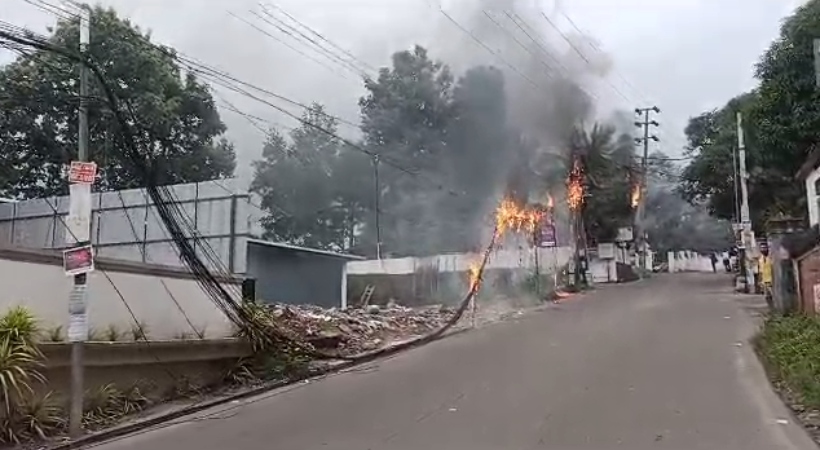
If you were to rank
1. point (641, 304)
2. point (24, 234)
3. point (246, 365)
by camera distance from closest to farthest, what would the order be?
point (246, 365) < point (24, 234) < point (641, 304)

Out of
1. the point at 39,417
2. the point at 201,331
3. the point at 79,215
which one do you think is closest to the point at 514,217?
the point at 201,331

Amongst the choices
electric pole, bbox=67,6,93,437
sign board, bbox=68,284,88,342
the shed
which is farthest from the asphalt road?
the shed

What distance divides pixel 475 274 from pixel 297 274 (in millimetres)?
6735

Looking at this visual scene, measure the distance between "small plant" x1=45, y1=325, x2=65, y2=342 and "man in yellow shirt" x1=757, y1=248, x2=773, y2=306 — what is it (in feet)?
59.0

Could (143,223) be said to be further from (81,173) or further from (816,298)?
(816,298)

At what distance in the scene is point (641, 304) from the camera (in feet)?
93.1

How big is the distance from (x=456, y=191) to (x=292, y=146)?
6.69m

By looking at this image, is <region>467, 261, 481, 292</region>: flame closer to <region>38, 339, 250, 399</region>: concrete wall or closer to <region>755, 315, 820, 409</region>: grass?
<region>755, 315, 820, 409</region>: grass

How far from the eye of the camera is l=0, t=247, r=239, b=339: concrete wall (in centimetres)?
1010

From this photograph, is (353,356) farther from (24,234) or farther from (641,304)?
(641,304)

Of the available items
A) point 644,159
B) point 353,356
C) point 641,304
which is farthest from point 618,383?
point 644,159

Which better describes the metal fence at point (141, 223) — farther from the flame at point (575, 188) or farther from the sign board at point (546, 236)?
the flame at point (575, 188)

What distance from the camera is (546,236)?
3634 centimetres

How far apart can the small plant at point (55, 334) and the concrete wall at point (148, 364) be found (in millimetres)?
350
